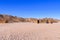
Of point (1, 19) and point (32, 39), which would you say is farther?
point (1, 19)

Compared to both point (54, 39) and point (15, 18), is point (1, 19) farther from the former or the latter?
point (54, 39)

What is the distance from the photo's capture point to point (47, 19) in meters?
42.1

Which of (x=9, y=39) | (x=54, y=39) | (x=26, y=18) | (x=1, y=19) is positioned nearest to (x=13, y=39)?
(x=9, y=39)

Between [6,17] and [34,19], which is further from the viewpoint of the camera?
[34,19]

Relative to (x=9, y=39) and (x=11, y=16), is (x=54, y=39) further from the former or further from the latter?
(x=11, y=16)

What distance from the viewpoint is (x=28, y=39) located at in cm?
750

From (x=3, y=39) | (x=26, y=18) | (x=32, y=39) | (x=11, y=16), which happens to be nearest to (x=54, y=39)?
(x=32, y=39)

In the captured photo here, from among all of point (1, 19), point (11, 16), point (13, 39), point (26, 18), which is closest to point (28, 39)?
point (13, 39)

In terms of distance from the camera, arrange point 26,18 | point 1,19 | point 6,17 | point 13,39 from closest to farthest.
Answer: point 13,39 → point 1,19 → point 6,17 → point 26,18

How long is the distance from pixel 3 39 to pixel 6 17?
2713cm

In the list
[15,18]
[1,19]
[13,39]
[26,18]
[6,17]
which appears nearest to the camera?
[13,39]

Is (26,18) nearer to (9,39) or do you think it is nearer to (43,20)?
(43,20)

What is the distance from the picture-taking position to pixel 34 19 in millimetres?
41719

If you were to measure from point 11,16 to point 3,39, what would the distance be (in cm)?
2886
